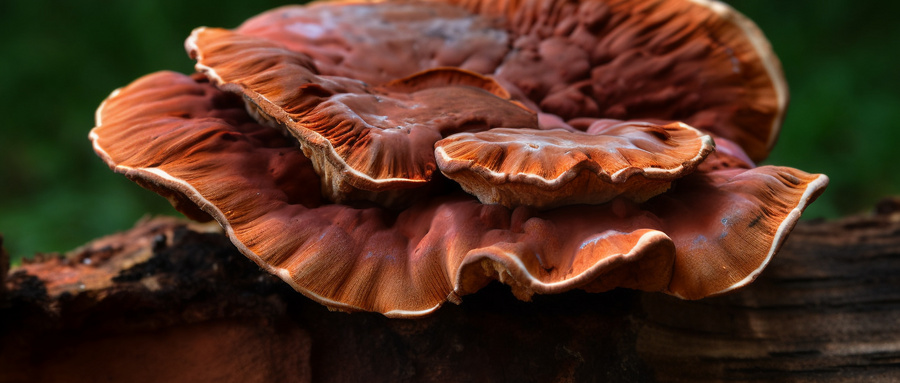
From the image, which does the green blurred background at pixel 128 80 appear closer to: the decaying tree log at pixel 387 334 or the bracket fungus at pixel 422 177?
the decaying tree log at pixel 387 334

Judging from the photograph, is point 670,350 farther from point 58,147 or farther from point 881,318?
point 58,147

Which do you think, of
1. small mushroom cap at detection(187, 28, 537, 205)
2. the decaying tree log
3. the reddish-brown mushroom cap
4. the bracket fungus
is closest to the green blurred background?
the reddish-brown mushroom cap

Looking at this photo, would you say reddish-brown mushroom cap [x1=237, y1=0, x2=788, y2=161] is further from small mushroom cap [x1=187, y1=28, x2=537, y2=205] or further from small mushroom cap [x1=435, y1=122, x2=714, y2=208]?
small mushroom cap [x1=435, y1=122, x2=714, y2=208]

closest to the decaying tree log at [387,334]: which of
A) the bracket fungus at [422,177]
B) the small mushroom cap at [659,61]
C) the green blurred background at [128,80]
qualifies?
the bracket fungus at [422,177]

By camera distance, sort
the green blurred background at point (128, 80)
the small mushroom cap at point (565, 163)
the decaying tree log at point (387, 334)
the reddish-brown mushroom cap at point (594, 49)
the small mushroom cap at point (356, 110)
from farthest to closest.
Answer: the green blurred background at point (128, 80) → the reddish-brown mushroom cap at point (594, 49) → the decaying tree log at point (387, 334) → the small mushroom cap at point (356, 110) → the small mushroom cap at point (565, 163)

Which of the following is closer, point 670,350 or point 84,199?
point 670,350

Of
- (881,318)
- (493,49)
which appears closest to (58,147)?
(493,49)
